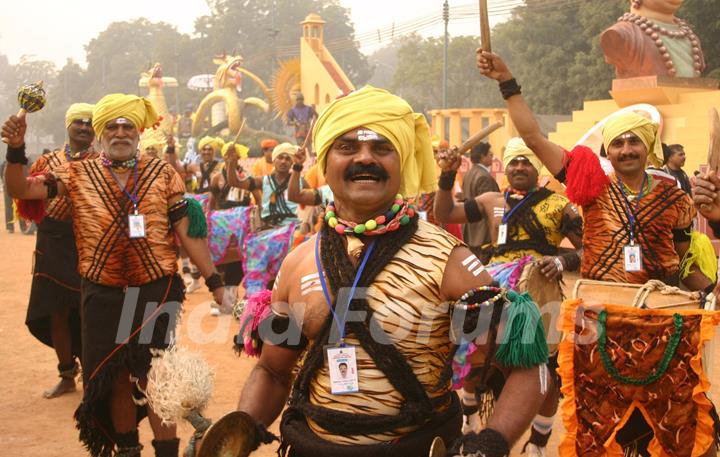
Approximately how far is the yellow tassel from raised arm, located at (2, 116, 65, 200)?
3955mm

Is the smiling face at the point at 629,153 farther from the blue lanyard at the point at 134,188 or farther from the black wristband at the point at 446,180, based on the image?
the blue lanyard at the point at 134,188

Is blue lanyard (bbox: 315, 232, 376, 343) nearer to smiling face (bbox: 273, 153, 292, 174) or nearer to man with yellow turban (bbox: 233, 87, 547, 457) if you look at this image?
man with yellow turban (bbox: 233, 87, 547, 457)

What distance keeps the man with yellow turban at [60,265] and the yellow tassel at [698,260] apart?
14.4 feet

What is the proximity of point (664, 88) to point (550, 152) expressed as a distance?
38.5 feet

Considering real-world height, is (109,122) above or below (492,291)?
above

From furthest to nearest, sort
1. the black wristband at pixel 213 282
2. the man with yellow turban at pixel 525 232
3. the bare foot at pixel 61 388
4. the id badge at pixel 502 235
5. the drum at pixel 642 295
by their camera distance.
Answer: the bare foot at pixel 61 388 < the id badge at pixel 502 235 < the man with yellow turban at pixel 525 232 < the black wristband at pixel 213 282 < the drum at pixel 642 295

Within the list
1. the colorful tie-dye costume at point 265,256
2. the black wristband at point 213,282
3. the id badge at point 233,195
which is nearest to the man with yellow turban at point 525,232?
the black wristband at point 213,282

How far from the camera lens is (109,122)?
18.0 ft

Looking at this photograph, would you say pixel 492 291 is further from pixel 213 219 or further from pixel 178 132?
pixel 178 132

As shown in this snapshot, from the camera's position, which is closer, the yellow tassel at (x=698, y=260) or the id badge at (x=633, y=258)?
the id badge at (x=633, y=258)

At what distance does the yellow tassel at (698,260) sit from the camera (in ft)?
17.2

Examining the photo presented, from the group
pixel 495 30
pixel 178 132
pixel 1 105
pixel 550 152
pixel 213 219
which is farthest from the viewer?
pixel 1 105

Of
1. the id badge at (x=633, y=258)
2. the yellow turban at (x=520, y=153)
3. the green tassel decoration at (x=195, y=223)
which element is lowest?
the id badge at (x=633, y=258)

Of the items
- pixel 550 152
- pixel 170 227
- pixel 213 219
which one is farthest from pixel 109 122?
pixel 213 219
